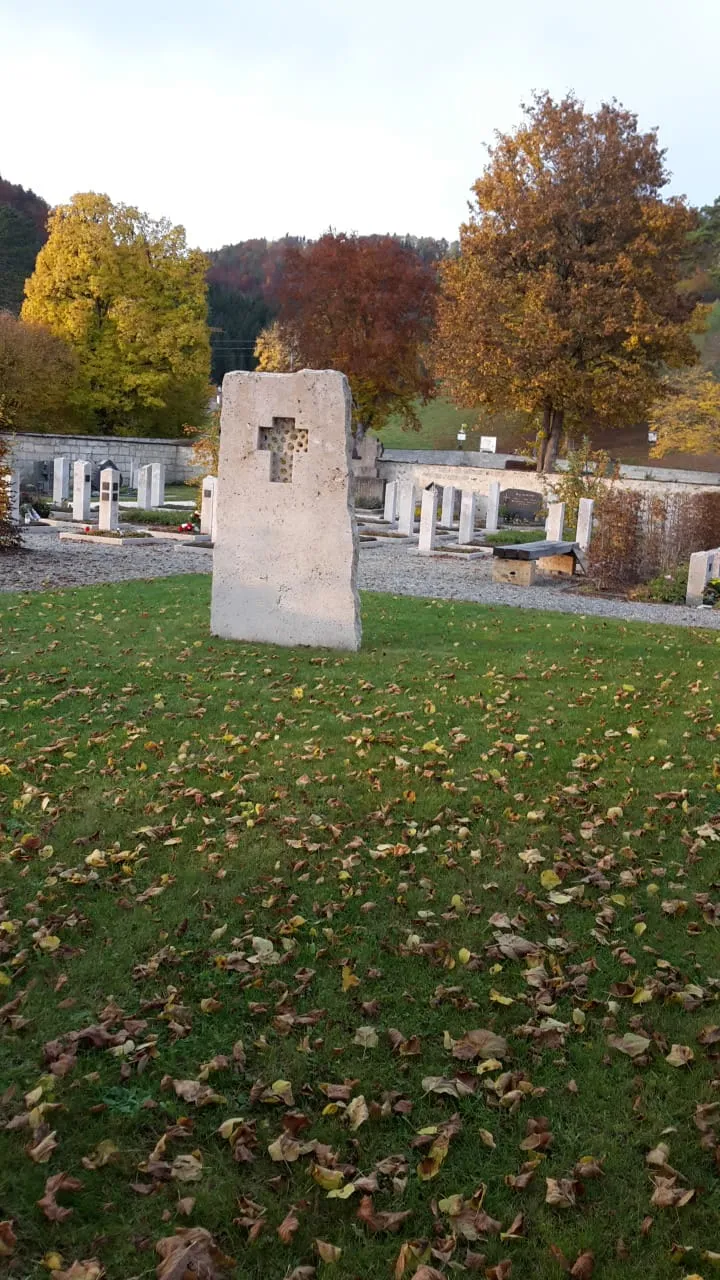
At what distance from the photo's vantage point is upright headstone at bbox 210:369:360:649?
32.9 ft

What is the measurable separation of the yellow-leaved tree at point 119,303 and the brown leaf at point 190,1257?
42409mm

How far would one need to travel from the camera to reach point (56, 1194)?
288cm

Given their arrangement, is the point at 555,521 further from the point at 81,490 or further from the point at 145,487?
the point at 145,487

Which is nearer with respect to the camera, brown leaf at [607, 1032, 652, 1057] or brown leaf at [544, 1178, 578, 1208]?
brown leaf at [544, 1178, 578, 1208]

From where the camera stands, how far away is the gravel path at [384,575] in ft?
50.4

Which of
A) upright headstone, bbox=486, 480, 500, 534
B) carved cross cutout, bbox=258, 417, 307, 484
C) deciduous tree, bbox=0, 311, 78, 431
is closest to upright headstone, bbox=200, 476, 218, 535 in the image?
upright headstone, bbox=486, 480, 500, 534

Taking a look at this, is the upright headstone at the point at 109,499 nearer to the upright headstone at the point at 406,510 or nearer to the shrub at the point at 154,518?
the shrub at the point at 154,518

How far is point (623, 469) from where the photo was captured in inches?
1993

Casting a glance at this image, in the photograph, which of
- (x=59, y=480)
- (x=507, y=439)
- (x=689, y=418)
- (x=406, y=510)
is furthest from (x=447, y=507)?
(x=507, y=439)

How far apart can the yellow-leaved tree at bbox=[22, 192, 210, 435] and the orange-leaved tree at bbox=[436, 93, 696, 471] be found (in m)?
12.2

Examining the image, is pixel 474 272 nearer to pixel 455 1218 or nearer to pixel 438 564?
pixel 438 564

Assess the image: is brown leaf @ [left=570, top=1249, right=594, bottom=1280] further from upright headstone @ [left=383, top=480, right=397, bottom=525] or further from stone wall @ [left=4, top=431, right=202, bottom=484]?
stone wall @ [left=4, top=431, right=202, bottom=484]

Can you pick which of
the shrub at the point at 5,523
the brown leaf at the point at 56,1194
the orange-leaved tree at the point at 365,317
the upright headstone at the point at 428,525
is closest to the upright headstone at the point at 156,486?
the upright headstone at the point at 428,525

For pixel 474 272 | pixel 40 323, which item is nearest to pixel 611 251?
pixel 474 272
